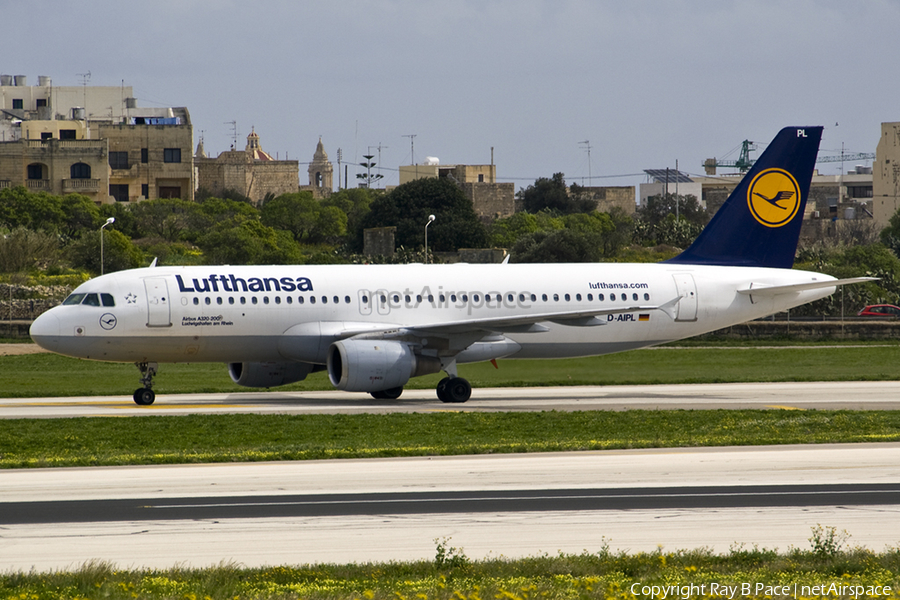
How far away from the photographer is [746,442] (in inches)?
872

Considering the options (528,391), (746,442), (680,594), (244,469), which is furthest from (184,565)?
(528,391)

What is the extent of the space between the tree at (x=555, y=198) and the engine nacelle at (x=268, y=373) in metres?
142

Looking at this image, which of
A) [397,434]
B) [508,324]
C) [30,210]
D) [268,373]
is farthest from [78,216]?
[397,434]

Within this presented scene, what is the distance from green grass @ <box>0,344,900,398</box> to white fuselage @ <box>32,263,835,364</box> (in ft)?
8.56

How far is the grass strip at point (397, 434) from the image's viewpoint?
21016mm

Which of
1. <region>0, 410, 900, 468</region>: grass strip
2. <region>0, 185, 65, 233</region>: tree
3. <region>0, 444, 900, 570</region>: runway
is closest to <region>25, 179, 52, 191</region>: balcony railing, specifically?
<region>0, 185, 65, 233</region>: tree

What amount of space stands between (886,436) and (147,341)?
61.8 feet

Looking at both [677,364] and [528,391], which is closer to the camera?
[528,391]

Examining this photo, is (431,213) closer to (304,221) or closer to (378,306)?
(304,221)

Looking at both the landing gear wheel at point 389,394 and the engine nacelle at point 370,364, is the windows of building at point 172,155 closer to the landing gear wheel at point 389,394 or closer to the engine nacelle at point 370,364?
the landing gear wheel at point 389,394

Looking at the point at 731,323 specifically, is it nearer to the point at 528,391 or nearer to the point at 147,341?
the point at 528,391

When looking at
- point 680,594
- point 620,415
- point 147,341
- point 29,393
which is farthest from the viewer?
point 29,393

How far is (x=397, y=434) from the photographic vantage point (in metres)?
23.9

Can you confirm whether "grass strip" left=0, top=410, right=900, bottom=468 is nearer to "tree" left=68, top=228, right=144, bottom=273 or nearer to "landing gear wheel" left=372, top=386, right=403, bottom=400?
"landing gear wheel" left=372, top=386, right=403, bottom=400
